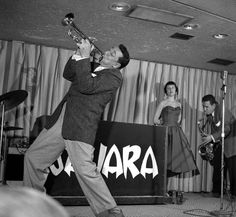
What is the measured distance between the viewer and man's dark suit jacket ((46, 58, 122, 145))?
2.48 metres

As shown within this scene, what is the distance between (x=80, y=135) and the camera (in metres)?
2.55

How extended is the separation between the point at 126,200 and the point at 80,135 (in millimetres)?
1514

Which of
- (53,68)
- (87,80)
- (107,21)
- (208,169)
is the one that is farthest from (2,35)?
(208,169)

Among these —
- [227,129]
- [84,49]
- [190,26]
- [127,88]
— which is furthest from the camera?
[127,88]

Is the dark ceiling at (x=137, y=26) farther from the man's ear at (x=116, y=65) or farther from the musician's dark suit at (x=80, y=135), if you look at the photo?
the musician's dark suit at (x=80, y=135)

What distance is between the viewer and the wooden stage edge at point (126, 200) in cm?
346

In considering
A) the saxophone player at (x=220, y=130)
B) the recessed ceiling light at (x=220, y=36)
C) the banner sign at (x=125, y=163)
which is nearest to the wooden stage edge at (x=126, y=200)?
the banner sign at (x=125, y=163)

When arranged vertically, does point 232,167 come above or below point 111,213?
above

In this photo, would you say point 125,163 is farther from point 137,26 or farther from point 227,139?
point 227,139

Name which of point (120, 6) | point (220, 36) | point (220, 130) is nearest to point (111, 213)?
point (120, 6)

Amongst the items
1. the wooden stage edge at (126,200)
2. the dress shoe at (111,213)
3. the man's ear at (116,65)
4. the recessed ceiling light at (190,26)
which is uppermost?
the recessed ceiling light at (190,26)

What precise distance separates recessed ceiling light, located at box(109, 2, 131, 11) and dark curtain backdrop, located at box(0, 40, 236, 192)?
2142 mm

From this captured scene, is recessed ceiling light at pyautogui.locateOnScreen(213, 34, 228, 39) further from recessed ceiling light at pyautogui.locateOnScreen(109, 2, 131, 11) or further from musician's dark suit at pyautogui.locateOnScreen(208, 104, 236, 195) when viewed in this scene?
recessed ceiling light at pyautogui.locateOnScreen(109, 2, 131, 11)

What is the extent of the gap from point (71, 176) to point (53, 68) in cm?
280
